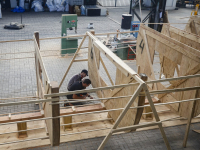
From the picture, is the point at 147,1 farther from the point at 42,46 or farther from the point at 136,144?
the point at 136,144

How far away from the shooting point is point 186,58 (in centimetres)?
500

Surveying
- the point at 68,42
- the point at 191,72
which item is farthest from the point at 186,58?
the point at 68,42

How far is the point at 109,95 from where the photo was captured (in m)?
5.32

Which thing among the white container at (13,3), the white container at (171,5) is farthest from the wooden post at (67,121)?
the white container at (171,5)

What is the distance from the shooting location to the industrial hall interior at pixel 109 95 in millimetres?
3850

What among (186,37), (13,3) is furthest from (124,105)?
(13,3)

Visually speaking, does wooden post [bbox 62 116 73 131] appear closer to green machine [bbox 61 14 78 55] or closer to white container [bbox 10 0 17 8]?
green machine [bbox 61 14 78 55]

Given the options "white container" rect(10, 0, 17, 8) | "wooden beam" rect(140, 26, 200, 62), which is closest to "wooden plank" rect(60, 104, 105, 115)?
"wooden beam" rect(140, 26, 200, 62)

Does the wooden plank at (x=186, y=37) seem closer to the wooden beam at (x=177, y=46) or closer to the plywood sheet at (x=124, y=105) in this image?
the wooden beam at (x=177, y=46)

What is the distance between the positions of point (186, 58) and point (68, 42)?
7386mm

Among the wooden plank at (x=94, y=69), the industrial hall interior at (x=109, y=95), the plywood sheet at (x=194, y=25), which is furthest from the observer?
the plywood sheet at (x=194, y=25)

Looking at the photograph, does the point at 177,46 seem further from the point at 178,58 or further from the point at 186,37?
the point at 186,37

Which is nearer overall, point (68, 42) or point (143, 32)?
point (143, 32)

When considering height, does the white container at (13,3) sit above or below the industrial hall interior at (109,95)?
above
